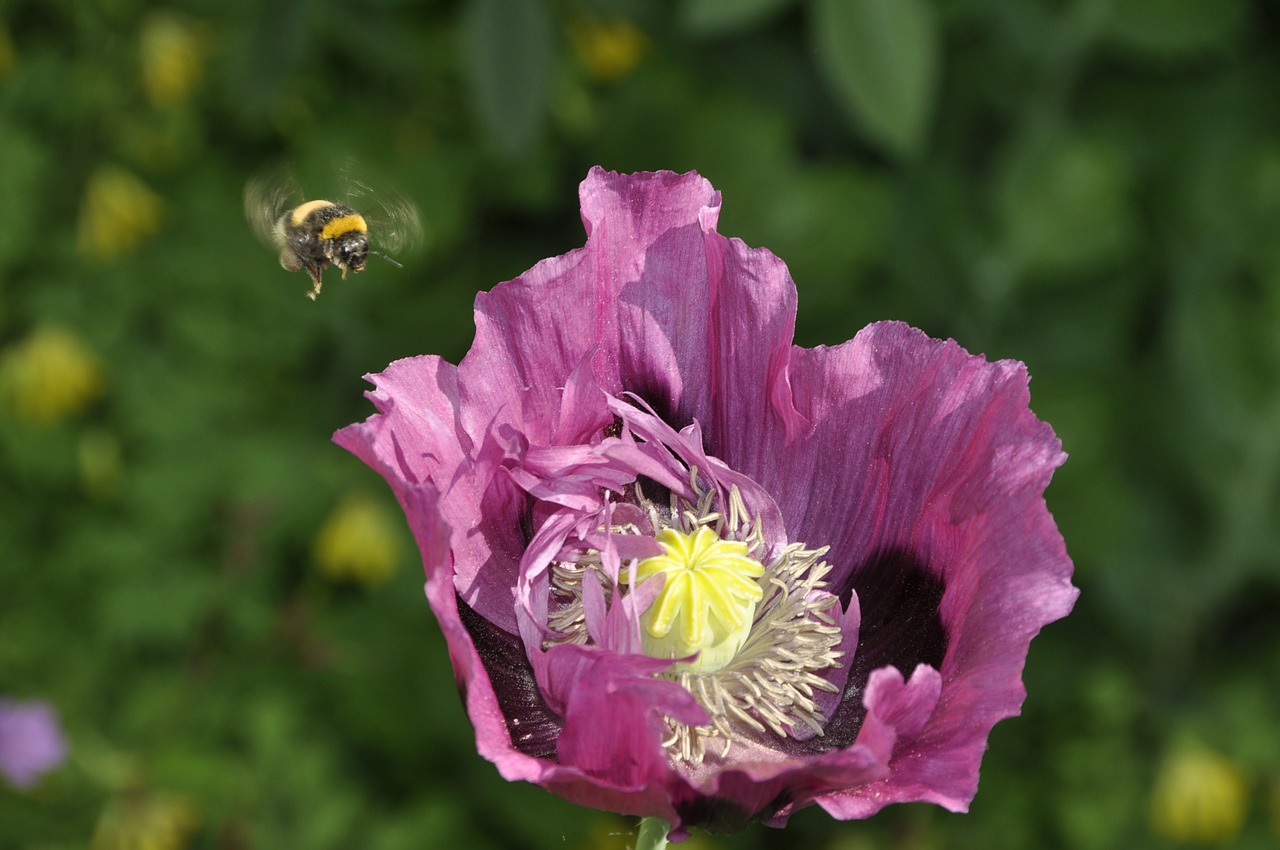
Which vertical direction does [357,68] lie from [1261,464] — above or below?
above

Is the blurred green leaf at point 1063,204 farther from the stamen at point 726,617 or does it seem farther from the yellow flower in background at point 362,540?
the stamen at point 726,617

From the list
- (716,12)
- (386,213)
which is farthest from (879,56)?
(386,213)

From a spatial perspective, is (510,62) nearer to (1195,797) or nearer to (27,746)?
(27,746)

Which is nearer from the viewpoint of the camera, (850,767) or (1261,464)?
(850,767)

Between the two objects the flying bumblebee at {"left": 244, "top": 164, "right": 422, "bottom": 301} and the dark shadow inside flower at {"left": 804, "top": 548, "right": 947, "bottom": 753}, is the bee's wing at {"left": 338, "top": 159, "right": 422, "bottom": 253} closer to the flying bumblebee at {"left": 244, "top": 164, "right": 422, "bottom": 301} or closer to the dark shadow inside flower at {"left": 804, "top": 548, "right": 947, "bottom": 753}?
the flying bumblebee at {"left": 244, "top": 164, "right": 422, "bottom": 301}

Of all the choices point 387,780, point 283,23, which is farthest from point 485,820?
point 283,23

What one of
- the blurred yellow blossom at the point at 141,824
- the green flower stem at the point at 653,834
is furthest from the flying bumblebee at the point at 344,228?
the blurred yellow blossom at the point at 141,824

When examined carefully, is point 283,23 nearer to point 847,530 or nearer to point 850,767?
point 847,530
